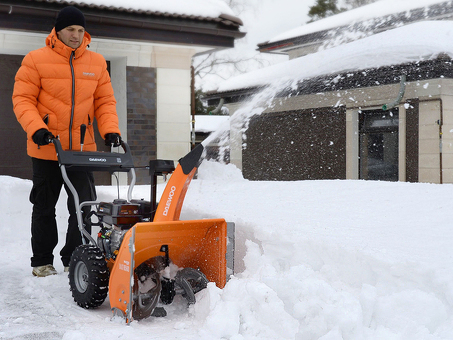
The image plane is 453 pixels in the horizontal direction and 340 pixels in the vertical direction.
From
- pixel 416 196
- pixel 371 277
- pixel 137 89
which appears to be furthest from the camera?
pixel 137 89

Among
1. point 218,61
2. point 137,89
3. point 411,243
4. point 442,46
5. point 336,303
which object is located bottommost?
point 336,303

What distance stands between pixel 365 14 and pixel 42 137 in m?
12.8

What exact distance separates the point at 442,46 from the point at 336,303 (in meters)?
8.24

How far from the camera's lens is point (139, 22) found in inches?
331

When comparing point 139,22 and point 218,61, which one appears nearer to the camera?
point 139,22

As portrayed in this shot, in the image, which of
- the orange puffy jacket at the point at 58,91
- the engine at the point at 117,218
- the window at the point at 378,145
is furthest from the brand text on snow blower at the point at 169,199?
the window at the point at 378,145

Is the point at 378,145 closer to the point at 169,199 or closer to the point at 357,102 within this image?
the point at 357,102

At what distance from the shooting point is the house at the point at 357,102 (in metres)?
10.0

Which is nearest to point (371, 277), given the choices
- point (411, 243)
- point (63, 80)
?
point (411, 243)

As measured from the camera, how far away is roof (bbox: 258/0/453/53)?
1236 cm

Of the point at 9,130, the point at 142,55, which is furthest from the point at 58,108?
the point at 142,55

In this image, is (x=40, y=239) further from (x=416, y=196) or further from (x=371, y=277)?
(x=416, y=196)

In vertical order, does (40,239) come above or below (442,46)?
below

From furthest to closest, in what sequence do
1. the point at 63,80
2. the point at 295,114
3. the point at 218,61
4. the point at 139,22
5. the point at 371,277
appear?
the point at 218,61 → the point at 295,114 → the point at 139,22 → the point at 63,80 → the point at 371,277
